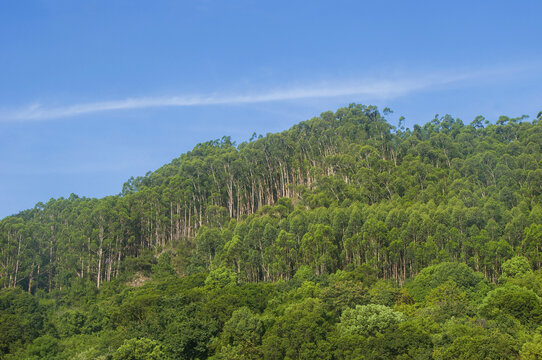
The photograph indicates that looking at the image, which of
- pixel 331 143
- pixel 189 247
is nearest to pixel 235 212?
pixel 189 247

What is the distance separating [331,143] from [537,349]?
220 ft

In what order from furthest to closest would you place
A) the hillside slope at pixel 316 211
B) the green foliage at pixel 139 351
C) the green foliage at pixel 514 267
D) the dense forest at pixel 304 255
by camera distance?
the hillside slope at pixel 316 211
the green foliage at pixel 514 267
the green foliage at pixel 139 351
the dense forest at pixel 304 255

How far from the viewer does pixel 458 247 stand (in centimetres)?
5881

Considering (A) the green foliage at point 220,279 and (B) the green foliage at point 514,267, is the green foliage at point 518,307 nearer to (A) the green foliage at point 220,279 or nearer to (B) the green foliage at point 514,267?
(B) the green foliage at point 514,267

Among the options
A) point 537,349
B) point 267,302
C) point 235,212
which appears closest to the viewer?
point 537,349

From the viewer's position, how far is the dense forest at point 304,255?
4309 cm

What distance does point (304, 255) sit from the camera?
6291 cm

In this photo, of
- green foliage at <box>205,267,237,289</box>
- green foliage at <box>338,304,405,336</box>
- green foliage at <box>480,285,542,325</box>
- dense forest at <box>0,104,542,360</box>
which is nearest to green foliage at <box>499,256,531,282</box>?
dense forest at <box>0,104,542,360</box>

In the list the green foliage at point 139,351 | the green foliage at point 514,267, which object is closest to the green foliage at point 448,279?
the green foliage at point 514,267

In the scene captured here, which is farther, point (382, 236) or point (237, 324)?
point (382, 236)

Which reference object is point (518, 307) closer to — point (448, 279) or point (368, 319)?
point (448, 279)

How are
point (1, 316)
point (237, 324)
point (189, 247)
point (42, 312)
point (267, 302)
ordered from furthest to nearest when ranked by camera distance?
1. point (189, 247)
2. point (42, 312)
3. point (1, 316)
4. point (267, 302)
5. point (237, 324)

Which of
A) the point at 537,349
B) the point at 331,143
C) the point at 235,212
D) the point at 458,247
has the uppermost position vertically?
the point at 331,143

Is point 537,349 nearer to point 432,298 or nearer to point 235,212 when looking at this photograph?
point 432,298
